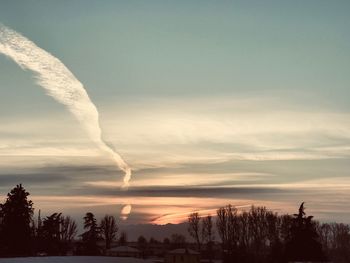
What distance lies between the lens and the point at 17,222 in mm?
75062

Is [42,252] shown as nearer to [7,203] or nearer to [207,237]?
[7,203]

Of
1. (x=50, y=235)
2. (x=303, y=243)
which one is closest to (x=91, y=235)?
(x=50, y=235)

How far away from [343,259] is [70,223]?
8291 centimetres

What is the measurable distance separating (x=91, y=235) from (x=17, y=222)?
2426 cm

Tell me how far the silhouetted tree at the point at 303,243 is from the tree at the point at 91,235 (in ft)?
125

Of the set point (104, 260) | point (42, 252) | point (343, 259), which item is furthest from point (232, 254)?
point (343, 259)

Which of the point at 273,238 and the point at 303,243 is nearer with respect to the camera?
the point at 303,243

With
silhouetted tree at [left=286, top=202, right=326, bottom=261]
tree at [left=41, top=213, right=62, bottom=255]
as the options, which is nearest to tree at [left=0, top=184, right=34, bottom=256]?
tree at [left=41, top=213, right=62, bottom=255]

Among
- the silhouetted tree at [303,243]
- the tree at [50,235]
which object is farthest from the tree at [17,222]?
the silhouetted tree at [303,243]

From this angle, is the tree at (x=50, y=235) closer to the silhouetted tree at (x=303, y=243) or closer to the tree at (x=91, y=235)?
the tree at (x=91, y=235)

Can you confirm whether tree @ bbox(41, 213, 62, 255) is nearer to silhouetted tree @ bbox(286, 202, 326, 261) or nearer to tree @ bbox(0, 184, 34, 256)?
tree @ bbox(0, 184, 34, 256)

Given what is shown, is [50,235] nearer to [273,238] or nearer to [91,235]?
[91,235]

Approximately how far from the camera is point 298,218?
78312mm

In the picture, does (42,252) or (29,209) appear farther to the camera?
(42,252)
